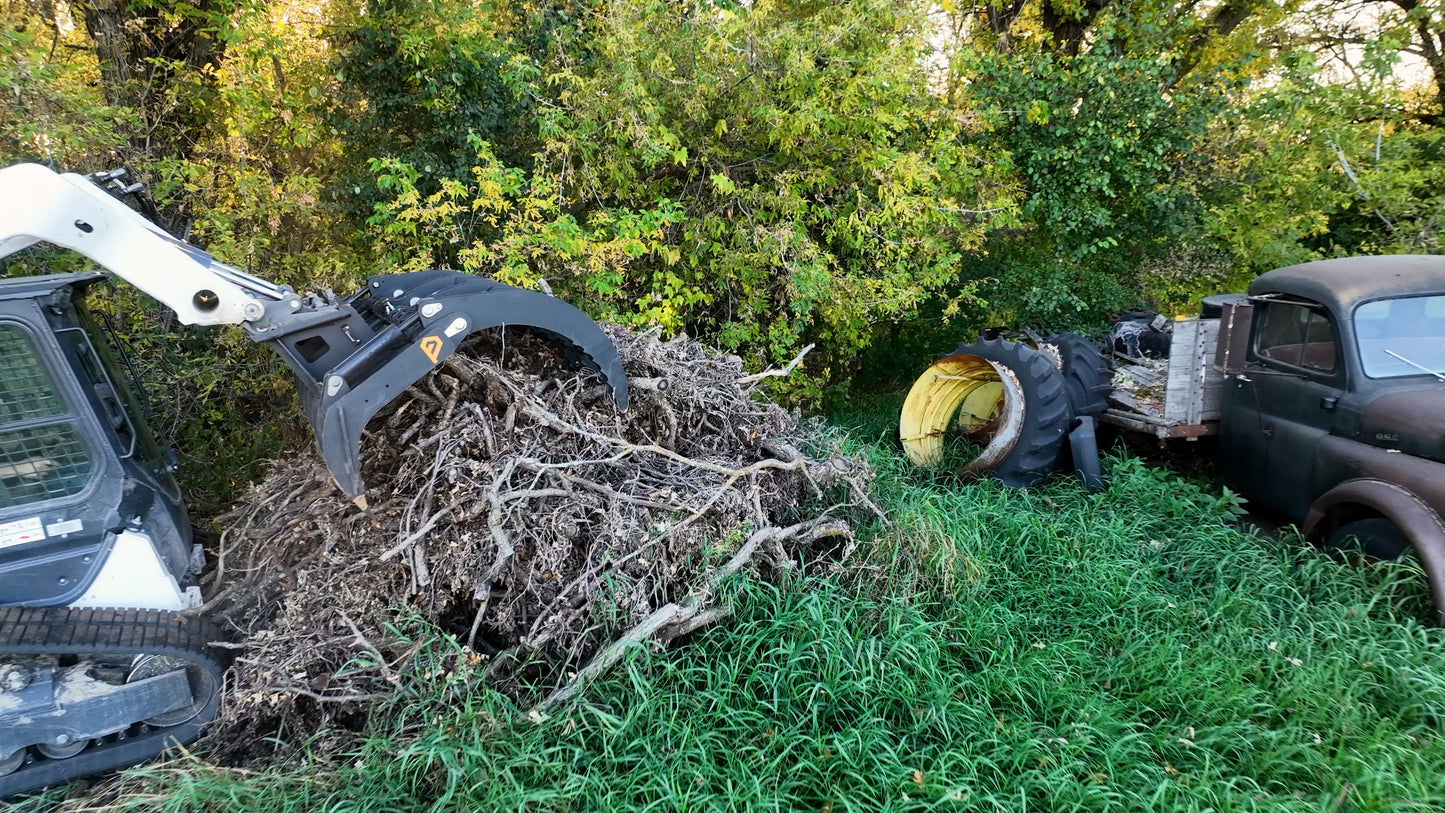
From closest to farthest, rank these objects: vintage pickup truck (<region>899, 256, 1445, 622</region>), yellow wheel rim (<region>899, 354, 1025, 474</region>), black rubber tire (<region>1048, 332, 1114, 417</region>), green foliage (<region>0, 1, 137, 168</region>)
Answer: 1. vintage pickup truck (<region>899, 256, 1445, 622</region>)
2. green foliage (<region>0, 1, 137, 168</region>)
3. black rubber tire (<region>1048, 332, 1114, 417</region>)
4. yellow wheel rim (<region>899, 354, 1025, 474</region>)

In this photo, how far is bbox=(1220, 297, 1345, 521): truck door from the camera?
4.14 m

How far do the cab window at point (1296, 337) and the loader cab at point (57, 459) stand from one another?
6.13 m

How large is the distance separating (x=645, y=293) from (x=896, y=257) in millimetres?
2216

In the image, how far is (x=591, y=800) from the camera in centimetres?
245

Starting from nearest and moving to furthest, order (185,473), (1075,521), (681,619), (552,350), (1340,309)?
(681,619) < (552,350) < (1340,309) < (1075,521) < (185,473)

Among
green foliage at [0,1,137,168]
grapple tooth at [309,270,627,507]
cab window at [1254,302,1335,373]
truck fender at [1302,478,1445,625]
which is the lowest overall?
truck fender at [1302,478,1445,625]

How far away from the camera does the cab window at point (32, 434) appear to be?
106 inches

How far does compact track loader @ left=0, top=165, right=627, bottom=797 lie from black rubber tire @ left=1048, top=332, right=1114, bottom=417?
4229 millimetres

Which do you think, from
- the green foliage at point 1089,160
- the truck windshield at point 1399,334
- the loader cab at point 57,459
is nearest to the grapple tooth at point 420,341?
the loader cab at point 57,459

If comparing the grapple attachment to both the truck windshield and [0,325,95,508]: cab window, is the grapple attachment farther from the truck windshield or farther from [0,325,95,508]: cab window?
the truck windshield

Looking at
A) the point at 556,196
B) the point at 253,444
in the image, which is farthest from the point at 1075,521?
the point at 253,444

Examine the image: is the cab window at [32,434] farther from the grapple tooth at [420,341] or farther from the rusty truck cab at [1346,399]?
the rusty truck cab at [1346,399]

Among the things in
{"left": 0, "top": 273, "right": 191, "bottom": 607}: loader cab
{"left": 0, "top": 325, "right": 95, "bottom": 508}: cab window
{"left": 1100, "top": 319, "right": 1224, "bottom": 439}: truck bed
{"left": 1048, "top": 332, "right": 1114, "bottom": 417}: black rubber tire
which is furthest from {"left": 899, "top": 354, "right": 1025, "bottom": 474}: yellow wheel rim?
{"left": 0, "top": 325, "right": 95, "bottom": 508}: cab window

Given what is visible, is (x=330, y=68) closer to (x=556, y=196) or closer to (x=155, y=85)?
(x=155, y=85)
